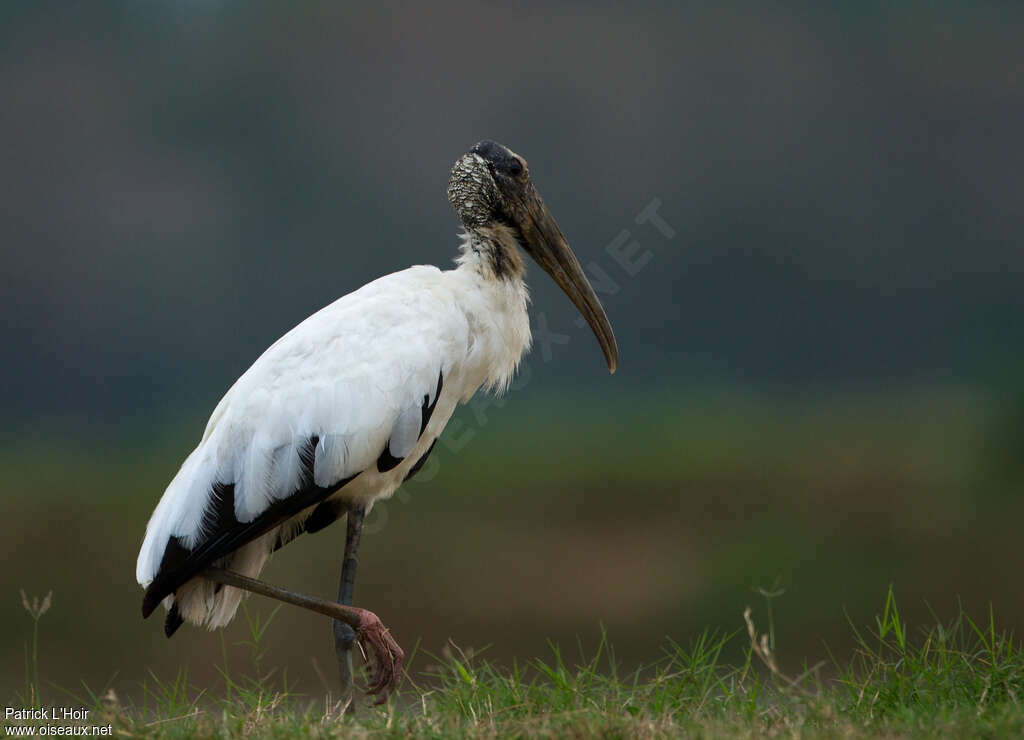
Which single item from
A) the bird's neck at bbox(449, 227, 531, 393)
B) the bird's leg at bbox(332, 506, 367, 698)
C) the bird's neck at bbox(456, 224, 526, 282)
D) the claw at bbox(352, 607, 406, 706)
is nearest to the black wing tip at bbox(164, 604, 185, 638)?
the bird's leg at bbox(332, 506, 367, 698)

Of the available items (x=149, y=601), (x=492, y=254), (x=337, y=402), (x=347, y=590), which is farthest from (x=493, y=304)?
(x=149, y=601)

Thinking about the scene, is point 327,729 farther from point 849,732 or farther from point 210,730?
point 849,732

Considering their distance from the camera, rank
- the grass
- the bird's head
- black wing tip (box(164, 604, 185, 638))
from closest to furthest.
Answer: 1. the grass
2. black wing tip (box(164, 604, 185, 638))
3. the bird's head

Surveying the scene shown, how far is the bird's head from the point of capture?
410 cm

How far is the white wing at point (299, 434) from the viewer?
11.8 feet

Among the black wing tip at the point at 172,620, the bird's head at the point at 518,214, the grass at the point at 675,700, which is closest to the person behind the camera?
the grass at the point at 675,700

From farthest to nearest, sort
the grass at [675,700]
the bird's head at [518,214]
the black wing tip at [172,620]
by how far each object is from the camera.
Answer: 1. the bird's head at [518,214]
2. the black wing tip at [172,620]
3. the grass at [675,700]

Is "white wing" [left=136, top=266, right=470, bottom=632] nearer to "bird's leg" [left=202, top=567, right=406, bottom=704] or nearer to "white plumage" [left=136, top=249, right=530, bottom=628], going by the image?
"white plumage" [left=136, top=249, right=530, bottom=628]

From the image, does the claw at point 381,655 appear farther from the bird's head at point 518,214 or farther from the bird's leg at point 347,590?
the bird's head at point 518,214

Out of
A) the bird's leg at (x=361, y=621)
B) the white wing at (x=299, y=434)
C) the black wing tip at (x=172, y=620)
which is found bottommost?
the black wing tip at (x=172, y=620)

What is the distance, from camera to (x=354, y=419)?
3.60 meters

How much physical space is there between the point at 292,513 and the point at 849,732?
179 cm

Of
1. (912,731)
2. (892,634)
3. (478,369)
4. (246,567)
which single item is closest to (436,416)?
(478,369)

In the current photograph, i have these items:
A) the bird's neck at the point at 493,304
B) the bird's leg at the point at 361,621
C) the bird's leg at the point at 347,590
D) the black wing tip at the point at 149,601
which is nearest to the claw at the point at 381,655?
the bird's leg at the point at 361,621
